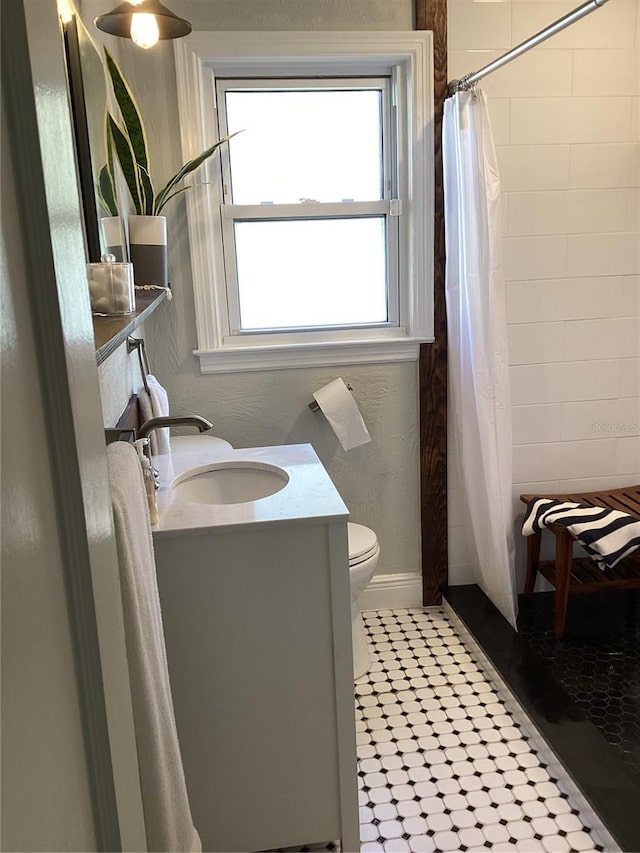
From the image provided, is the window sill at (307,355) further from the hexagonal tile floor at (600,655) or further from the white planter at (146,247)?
the hexagonal tile floor at (600,655)

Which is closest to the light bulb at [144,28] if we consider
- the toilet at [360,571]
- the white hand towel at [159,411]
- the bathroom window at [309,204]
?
the bathroom window at [309,204]

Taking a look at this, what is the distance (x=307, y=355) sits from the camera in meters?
2.62

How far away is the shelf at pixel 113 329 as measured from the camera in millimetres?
941

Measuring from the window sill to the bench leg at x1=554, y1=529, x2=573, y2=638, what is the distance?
0.84 metres

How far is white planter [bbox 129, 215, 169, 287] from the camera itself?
2.02m

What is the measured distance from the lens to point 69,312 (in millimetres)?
622

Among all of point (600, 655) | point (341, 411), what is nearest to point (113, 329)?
point (341, 411)

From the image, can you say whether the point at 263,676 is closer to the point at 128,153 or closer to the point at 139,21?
the point at 128,153

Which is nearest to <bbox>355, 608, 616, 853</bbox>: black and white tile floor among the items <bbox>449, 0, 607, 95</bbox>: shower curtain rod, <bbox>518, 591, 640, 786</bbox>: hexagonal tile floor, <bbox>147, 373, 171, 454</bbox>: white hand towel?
<bbox>518, 591, 640, 786</bbox>: hexagonal tile floor

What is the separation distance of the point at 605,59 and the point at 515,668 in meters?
2.12

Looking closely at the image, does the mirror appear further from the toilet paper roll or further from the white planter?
the toilet paper roll

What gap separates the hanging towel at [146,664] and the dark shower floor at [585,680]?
3.38ft

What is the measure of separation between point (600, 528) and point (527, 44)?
4.86 feet

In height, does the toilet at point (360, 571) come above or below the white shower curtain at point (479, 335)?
below
